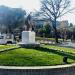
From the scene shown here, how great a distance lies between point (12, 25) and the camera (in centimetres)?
6775

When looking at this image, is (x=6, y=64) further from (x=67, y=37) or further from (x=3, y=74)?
(x=67, y=37)

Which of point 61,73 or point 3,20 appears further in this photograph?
point 3,20

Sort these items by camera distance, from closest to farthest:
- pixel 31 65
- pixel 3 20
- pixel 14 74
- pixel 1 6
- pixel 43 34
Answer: pixel 14 74 < pixel 31 65 < pixel 43 34 < pixel 3 20 < pixel 1 6

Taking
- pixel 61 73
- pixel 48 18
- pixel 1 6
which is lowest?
pixel 61 73

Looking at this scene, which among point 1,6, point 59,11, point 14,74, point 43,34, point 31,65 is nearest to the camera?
point 14,74

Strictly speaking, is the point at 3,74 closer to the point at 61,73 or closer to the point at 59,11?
the point at 61,73

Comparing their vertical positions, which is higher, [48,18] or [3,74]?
[48,18]

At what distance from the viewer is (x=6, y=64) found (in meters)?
10.3

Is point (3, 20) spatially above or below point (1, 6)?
below

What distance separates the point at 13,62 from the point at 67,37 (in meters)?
59.0

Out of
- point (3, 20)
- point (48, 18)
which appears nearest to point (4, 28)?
point (3, 20)

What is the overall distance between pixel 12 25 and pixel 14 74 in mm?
59117

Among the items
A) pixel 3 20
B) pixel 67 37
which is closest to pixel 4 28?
pixel 3 20

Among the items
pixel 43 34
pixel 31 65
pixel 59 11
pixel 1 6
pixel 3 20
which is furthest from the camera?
pixel 1 6
